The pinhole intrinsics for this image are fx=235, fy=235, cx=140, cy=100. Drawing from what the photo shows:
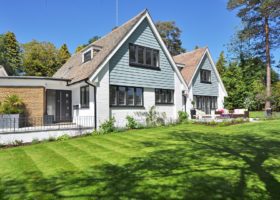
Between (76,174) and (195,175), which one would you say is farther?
(76,174)

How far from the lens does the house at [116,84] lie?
609 inches

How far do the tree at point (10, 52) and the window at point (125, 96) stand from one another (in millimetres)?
35037

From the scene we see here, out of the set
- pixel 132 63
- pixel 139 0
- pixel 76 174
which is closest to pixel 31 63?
pixel 139 0

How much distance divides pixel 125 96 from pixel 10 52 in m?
37.4

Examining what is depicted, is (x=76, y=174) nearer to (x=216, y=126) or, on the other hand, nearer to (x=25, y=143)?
(x=25, y=143)

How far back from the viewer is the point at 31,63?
42375 mm

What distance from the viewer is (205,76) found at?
25.8m

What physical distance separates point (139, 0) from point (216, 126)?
13.4 m

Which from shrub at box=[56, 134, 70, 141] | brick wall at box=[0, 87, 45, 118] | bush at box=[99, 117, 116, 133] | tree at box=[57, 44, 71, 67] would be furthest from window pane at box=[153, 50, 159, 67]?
tree at box=[57, 44, 71, 67]

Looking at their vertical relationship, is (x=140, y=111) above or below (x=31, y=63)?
below

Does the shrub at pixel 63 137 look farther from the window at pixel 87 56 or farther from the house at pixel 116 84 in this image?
the window at pixel 87 56

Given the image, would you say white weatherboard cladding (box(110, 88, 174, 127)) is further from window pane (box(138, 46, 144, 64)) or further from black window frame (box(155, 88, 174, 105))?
window pane (box(138, 46, 144, 64))

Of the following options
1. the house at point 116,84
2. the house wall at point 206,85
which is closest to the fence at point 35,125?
the house at point 116,84

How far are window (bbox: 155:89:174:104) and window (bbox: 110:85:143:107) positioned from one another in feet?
5.86
